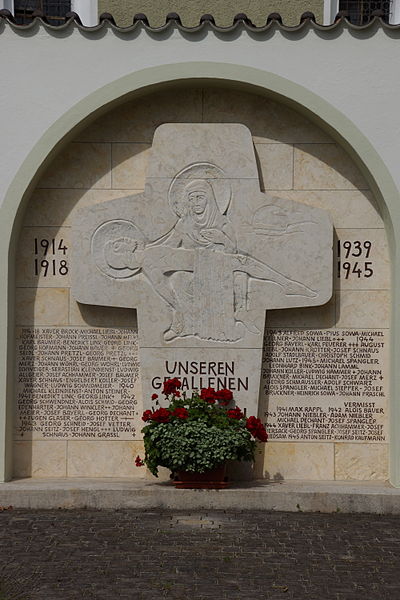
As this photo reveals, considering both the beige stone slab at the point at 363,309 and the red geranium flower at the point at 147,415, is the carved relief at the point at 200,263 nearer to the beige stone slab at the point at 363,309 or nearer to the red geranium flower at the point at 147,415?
the beige stone slab at the point at 363,309

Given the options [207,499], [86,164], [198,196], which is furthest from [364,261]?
[86,164]

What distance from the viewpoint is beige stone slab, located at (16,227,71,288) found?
424 inches

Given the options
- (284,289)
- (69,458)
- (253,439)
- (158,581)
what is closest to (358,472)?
(253,439)

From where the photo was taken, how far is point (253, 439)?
1057cm

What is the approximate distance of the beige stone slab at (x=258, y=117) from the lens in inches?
423

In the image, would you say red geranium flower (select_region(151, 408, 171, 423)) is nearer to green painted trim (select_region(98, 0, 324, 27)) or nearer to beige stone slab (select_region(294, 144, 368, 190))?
beige stone slab (select_region(294, 144, 368, 190))

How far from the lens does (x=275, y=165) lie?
35.3 feet

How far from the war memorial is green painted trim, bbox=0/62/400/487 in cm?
2

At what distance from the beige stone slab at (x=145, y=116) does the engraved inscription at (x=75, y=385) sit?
2.12m

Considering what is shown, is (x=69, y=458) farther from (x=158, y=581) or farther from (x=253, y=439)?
(x=158, y=581)

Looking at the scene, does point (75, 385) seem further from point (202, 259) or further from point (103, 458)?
point (202, 259)

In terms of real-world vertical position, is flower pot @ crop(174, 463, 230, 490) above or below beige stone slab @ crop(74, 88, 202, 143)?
below

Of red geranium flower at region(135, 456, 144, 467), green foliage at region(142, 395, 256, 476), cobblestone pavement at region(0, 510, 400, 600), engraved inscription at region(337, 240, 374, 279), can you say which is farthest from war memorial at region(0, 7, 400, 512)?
cobblestone pavement at region(0, 510, 400, 600)

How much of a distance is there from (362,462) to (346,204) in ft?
9.03
